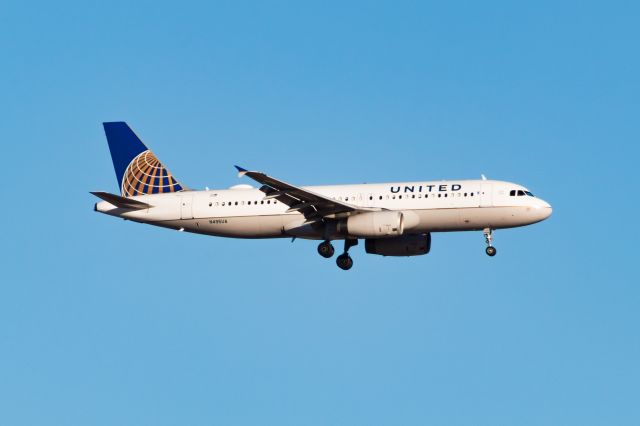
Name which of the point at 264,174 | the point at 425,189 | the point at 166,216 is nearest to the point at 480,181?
the point at 425,189

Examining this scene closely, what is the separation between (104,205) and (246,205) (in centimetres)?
757

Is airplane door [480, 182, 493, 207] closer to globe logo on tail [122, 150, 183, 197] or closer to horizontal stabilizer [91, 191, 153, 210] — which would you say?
globe logo on tail [122, 150, 183, 197]

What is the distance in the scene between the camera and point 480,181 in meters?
53.1

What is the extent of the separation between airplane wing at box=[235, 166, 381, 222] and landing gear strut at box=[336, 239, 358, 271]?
2.77 m

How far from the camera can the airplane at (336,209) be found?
5181 centimetres

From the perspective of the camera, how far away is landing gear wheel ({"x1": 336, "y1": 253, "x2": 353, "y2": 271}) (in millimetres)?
55188

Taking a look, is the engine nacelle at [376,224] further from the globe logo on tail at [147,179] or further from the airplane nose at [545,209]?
the globe logo on tail at [147,179]

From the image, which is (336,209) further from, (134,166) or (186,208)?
(134,166)

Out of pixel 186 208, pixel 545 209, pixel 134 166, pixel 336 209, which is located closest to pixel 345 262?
pixel 336 209

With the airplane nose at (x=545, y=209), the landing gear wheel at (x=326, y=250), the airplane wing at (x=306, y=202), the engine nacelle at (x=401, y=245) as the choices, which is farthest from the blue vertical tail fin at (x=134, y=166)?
the airplane nose at (x=545, y=209)

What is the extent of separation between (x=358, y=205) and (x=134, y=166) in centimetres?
1325

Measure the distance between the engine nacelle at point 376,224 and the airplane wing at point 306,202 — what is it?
22.1 inches

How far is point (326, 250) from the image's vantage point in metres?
54.1

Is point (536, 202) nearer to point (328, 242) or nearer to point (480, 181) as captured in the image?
point (480, 181)
